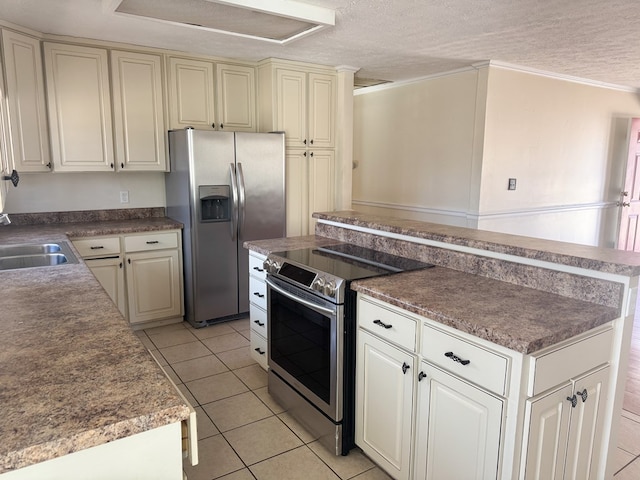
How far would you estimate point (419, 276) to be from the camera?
83.7 inches

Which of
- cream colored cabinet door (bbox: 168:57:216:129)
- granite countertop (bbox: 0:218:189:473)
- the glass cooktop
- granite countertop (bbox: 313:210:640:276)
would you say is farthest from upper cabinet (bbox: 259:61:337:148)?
granite countertop (bbox: 0:218:189:473)

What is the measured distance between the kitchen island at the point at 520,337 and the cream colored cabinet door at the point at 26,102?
8.73 ft

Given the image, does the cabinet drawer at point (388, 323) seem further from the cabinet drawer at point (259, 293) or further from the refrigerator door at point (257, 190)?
the refrigerator door at point (257, 190)

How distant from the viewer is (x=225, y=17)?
271cm

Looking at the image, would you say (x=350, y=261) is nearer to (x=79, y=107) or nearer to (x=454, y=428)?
(x=454, y=428)

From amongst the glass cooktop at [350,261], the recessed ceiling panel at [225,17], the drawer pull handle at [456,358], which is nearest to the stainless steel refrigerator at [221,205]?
the recessed ceiling panel at [225,17]

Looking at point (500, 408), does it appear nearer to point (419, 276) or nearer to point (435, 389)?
point (435, 389)

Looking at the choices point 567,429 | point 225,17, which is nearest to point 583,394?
point 567,429

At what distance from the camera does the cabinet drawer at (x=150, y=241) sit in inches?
140

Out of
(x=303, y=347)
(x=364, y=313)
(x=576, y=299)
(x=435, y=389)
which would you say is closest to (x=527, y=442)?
(x=435, y=389)

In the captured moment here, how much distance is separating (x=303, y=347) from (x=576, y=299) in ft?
4.14

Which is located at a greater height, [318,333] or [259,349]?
[318,333]

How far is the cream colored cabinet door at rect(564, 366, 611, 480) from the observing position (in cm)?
161

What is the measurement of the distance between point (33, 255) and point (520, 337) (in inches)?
109
